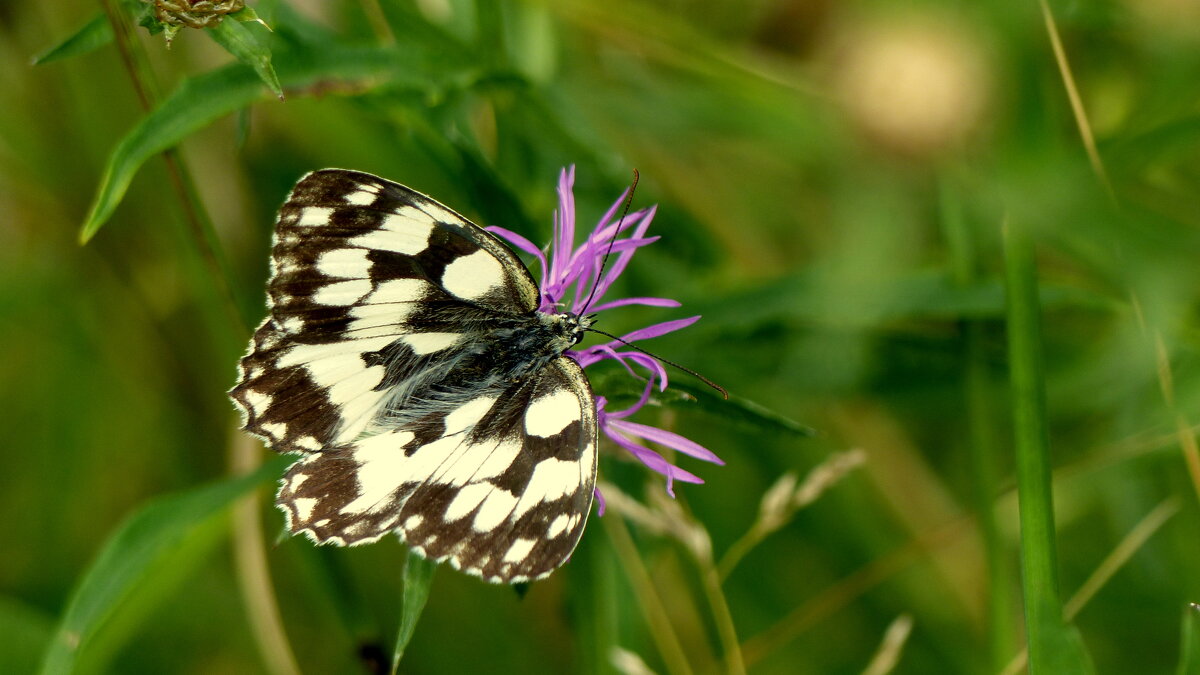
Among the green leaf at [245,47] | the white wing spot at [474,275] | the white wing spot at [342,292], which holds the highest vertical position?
the green leaf at [245,47]

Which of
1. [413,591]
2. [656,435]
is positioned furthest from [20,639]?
[656,435]

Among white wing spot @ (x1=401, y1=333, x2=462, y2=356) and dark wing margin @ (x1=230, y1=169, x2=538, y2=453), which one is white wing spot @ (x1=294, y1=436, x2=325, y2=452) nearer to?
dark wing margin @ (x1=230, y1=169, x2=538, y2=453)

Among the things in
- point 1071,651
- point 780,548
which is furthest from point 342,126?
point 1071,651

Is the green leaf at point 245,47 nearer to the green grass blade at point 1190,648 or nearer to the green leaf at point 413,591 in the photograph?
the green leaf at point 413,591

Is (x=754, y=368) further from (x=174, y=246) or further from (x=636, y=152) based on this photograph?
(x=174, y=246)

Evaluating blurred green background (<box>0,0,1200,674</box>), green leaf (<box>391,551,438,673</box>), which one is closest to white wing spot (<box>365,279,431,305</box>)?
blurred green background (<box>0,0,1200,674</box>)

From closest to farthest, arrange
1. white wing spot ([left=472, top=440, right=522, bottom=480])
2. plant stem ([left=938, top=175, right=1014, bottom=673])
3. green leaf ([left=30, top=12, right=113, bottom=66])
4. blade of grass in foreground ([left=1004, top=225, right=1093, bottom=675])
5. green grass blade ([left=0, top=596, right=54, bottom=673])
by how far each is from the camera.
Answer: blade of grass in foreground ([left=1004, top=225, right=1093, bottom=675]) < green leaf ([left=30, top=12, right=113, bottom=66]) < white wing spot ([left=472, top=440, right=522, bottom=480]) < plant stem ([left=938, top=175, right=1014, bottom=673]) < green grass blade ([left=0, top=596, right=54, bottom=673])

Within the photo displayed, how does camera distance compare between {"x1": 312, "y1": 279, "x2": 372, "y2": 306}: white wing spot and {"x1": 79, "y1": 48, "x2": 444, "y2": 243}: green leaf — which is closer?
{"x1": 79, "y1": 48, "x2": 444, "y2": 243}: green leaf

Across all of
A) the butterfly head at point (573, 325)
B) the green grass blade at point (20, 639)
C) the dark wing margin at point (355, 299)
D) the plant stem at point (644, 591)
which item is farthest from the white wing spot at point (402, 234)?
the green grass blade at point (20, 639)

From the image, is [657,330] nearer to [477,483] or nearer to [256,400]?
[477,483]
